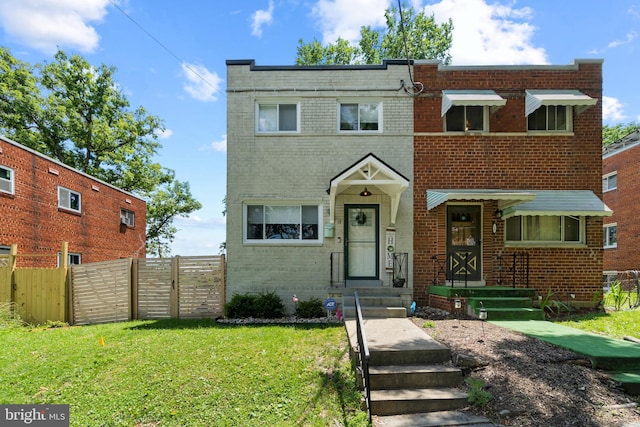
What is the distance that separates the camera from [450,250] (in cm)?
1033

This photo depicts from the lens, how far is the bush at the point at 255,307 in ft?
31.2

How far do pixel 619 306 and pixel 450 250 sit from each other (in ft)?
16.7

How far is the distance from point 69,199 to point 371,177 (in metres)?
13.5

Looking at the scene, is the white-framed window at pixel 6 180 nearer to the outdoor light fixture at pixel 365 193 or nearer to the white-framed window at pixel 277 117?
the white-framed window at pixel 277 117

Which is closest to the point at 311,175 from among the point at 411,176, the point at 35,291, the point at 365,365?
the point at 411,176

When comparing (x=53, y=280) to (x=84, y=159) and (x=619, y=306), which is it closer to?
(x=619, y=306)

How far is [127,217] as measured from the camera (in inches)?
779

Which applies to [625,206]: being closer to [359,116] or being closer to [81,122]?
[359,116]

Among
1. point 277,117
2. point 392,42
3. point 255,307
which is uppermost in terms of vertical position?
point 392,42

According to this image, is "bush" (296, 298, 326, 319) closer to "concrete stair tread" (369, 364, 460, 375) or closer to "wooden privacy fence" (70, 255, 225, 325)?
"wooden privacy fence" (70, 255, 225, 325)

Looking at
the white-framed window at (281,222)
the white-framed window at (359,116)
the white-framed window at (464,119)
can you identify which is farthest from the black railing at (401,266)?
the white-framed window at (464,119)

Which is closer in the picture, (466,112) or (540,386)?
(540,386)

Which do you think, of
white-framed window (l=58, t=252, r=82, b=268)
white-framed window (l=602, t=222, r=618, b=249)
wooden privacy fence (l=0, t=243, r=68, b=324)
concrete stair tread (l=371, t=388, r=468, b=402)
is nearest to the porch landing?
concrete stair tread (l=371, t=388, r=468, b=402)

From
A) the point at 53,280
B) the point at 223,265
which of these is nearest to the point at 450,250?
the point at 223,265
